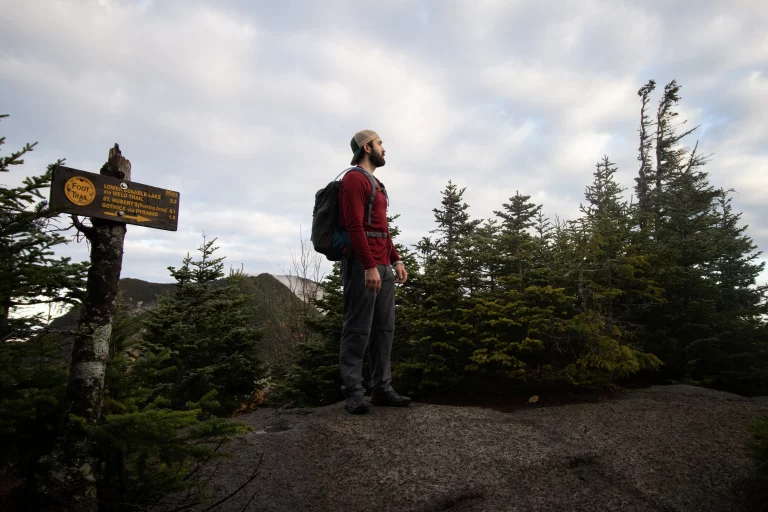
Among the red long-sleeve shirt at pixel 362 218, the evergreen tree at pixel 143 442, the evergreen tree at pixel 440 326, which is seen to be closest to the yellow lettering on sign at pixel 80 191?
the evergreen tree at pixel 143 442

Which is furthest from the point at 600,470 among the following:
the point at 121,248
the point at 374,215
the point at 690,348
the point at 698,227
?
the point at 698,227

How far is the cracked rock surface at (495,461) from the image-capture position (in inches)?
136

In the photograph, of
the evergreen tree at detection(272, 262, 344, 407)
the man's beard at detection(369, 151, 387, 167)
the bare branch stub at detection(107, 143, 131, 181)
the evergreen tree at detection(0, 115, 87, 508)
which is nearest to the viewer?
the evergreen tree at detection(0, 115, 87, 508)

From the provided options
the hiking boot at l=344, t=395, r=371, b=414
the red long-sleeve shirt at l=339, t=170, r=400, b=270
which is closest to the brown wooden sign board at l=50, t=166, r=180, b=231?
the red long-sleeve shirt at l=339, t=170, r=400, b=270

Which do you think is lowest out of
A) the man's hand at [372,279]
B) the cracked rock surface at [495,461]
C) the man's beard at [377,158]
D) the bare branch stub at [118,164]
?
the cracked rock surface at [495,461]

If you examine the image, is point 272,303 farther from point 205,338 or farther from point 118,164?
point 118,164

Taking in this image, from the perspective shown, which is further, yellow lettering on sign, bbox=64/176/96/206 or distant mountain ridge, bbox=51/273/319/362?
distant mountain ridge, bbox=51/273/319/362

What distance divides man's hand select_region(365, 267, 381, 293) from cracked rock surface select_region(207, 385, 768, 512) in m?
1.44

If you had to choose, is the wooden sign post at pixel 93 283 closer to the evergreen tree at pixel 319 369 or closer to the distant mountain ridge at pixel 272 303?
the evergreen tree at pixel 319 369

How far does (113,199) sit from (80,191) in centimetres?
22

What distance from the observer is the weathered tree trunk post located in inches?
111

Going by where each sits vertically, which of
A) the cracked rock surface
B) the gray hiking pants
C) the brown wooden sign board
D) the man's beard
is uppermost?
the man's beard

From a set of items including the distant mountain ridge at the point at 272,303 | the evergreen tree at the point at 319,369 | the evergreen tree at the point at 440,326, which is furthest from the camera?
the distant mountain ridge at the point at 272,303

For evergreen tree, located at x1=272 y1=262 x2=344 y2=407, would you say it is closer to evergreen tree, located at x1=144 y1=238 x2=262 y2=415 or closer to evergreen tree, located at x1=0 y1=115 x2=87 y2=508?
evergreen tree, located at x1=144 y1=238 x2=262 y2=415
